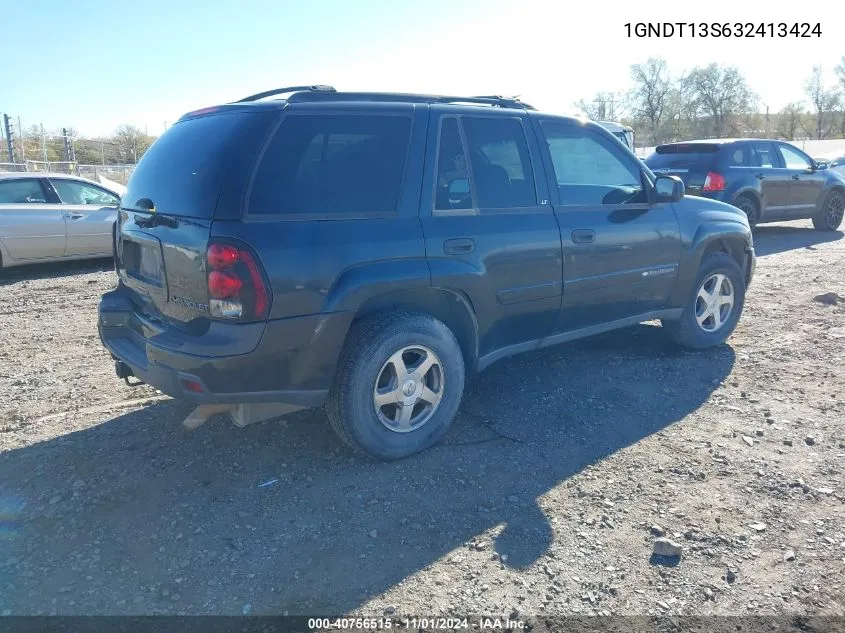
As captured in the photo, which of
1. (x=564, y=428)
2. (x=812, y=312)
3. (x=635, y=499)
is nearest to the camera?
(x=635, y=499)

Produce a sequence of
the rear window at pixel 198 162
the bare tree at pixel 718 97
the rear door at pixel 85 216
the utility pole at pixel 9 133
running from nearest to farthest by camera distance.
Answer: the rear window at pixel 198 162 → the rear door at pixel 85 216 → the utility pole at pixel 9 133 → the bare tree at pixel 718 97

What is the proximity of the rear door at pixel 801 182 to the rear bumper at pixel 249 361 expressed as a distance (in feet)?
37.3

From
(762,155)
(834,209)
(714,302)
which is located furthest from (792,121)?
(714,302)

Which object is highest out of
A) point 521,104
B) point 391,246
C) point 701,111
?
point 701,111

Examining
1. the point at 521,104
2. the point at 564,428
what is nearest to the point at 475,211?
the point at 521,104

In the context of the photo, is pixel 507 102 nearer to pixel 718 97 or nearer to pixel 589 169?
pixel 589 169

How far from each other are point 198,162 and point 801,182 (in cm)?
1196

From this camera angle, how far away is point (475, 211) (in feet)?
12.9

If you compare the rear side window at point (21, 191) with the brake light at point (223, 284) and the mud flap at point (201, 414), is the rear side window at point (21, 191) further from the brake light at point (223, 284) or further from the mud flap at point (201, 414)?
the brake light at point (223, 284)

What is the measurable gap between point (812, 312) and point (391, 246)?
517 centimetres

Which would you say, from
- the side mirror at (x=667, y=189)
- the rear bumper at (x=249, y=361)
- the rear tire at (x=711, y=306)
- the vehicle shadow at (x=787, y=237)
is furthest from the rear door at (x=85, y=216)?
the vehicle shadow at (x=787, y=237)

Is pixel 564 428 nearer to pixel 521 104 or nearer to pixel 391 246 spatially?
pixel 391 246

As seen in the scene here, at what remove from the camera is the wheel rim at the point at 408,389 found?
3.65m

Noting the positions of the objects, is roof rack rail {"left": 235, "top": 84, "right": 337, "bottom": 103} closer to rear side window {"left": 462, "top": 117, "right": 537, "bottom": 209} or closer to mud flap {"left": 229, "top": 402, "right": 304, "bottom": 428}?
rear side window {"left": 462, "top": 117, "right": 537, "bottom": 209}
